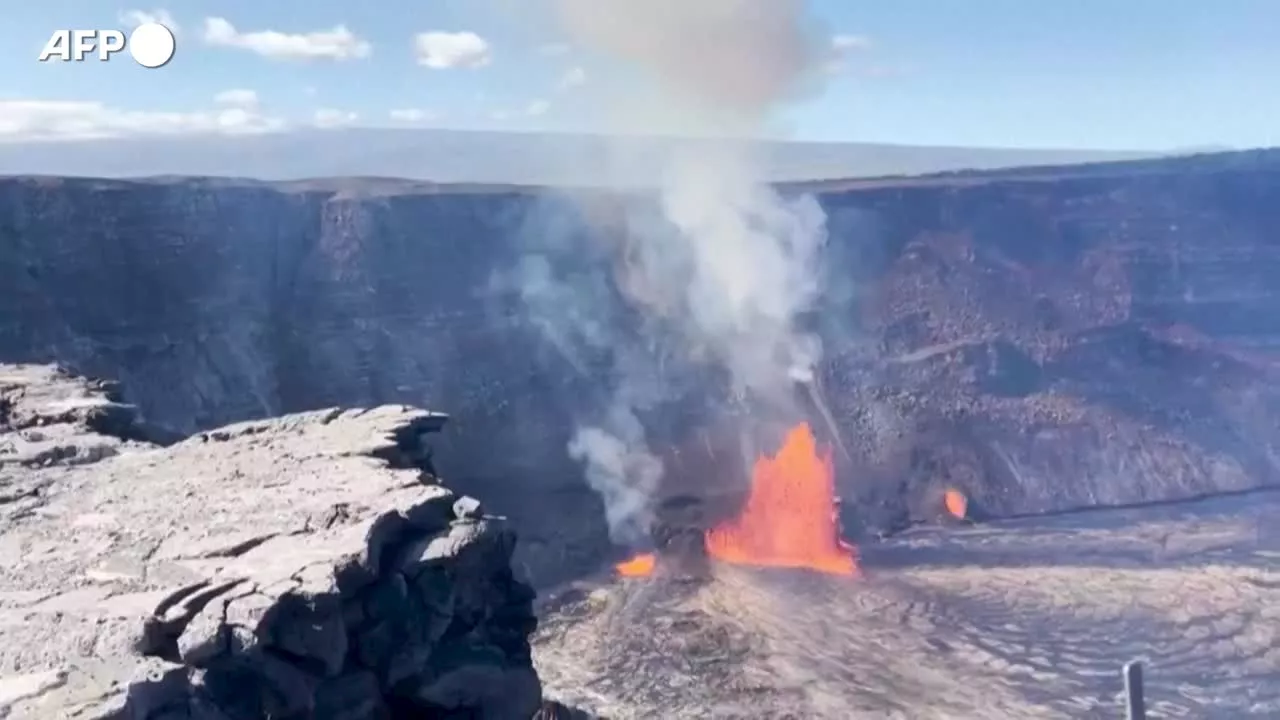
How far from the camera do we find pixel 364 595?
10531 mm

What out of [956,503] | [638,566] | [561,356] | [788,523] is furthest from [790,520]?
[561,356]

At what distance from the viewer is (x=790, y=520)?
2967 centimetres

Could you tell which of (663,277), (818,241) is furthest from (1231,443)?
(663,277)

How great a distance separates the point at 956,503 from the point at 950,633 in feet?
33.1

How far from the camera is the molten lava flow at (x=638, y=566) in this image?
86.5ft

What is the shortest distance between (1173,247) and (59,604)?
42419mm

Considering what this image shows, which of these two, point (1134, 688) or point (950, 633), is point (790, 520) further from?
point (1134, 688)

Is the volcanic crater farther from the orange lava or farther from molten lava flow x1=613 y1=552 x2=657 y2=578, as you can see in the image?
molten lava flow x1=613 y1=552 x2=657 y2=578

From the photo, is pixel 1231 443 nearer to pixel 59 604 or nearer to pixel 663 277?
pixel 663 277

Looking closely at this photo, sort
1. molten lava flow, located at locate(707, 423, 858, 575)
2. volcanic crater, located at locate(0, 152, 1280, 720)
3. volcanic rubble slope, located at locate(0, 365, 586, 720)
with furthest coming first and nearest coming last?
1. molten lava flow, located at locate(707, 423, 858, 575)
2. volcanic crater, located at locate(0, 152, 1280, 720)
3. volcanic rubble slope, located at locate(0, 365, 586, 720)

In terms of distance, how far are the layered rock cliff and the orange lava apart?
1.10ft

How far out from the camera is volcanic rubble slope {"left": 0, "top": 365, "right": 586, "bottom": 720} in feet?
30.4

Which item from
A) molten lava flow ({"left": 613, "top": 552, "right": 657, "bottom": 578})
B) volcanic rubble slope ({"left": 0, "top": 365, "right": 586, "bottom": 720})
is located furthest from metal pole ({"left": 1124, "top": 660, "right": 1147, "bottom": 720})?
molten lava flow ({"left": 613, "top": 552, "right": 657, "bottom": 578})

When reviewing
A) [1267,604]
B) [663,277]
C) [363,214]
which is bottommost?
[1267,604]
